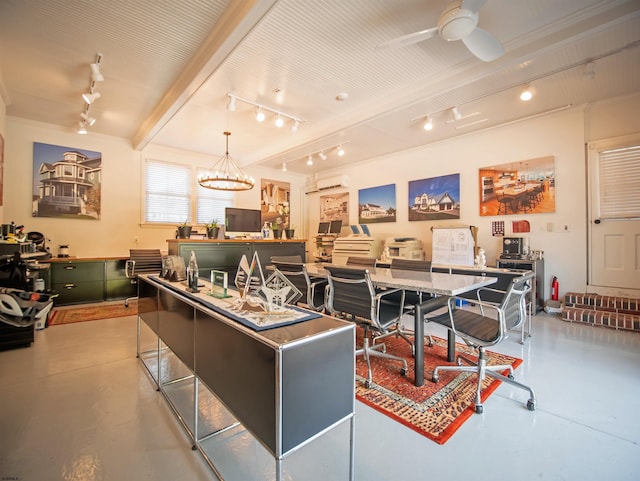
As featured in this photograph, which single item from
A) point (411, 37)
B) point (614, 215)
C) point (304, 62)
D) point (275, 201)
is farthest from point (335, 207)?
point (411, 37)

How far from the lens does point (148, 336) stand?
11.5 ft

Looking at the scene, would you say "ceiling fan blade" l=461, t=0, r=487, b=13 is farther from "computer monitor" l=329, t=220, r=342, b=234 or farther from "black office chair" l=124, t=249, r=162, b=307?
"black office chair" l=124, t=249, r=162, b=307

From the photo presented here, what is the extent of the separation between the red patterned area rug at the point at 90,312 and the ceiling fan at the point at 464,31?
17.0 ft

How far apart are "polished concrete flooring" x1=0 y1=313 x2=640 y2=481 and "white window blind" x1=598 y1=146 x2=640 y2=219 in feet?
8.06

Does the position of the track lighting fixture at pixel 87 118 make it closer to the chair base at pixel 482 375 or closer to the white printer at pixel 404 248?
the white printer at pixel 404 248

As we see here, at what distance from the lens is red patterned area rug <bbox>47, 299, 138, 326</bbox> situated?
4102 mm

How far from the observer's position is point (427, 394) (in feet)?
7.02

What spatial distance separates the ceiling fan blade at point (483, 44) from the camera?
2314 mm

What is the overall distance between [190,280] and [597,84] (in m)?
5.31

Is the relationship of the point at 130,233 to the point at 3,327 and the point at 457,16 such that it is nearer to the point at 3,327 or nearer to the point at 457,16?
the point at 3,327

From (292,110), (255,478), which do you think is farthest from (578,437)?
(292,110)

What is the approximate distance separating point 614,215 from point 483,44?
3432 millimetres

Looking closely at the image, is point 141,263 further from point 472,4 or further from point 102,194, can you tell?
point 472,4

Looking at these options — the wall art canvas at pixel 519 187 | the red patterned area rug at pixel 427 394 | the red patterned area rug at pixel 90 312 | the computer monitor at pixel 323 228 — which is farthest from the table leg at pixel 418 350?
the computer monitor at pixel 323 228
